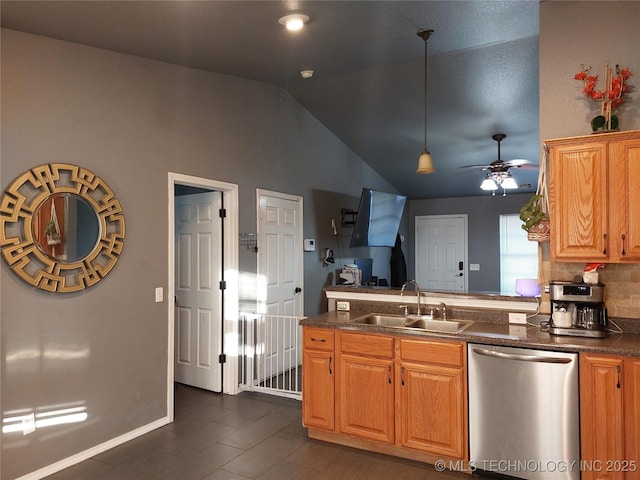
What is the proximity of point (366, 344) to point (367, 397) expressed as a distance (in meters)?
0.37

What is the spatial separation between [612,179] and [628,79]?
2.34 ft

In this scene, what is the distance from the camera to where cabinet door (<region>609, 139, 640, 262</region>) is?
2654 mm

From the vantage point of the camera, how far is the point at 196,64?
3893 millimetres

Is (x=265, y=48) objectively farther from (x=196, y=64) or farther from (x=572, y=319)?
(x=572, y=319)

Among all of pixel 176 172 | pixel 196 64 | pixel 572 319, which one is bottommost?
pixel 572 319

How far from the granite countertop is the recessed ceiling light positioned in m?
2.10

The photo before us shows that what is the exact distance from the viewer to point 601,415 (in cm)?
249

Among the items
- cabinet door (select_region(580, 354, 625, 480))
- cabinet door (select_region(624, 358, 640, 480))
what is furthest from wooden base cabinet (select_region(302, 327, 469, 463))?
cabinet door (select_region(624, 358, 640, 480))

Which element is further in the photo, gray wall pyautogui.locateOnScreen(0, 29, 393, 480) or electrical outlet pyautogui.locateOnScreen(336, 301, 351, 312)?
electrical outlet pyautogui.locateOnScreen(336, 301, 351, 312)

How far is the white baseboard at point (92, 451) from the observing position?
2.85 metres

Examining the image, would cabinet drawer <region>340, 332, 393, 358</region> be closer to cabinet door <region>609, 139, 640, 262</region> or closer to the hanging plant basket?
the hanging plant basket

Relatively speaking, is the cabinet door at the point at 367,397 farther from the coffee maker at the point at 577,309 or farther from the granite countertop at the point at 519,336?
the coffee maker at the point at 577,309

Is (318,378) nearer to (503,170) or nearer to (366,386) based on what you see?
(366,386)

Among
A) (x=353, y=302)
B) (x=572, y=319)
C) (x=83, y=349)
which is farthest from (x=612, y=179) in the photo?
(x=83, y=349)
